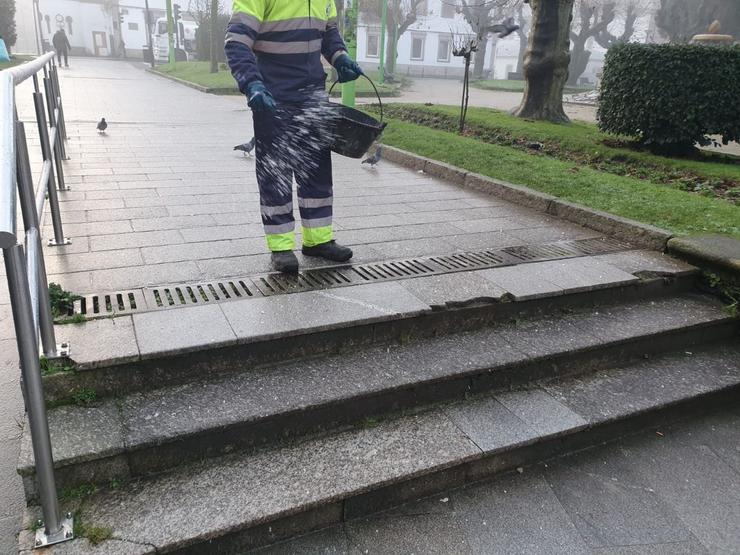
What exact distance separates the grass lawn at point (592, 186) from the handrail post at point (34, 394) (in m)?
4.48

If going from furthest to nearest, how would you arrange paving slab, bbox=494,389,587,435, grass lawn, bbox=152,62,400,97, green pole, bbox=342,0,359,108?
grass lawn, bbox=152,62,400,97
green pole, bbox=342,0,359,108
paving slab, bbox=494,389,587,435

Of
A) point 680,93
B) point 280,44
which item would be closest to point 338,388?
point 280,44

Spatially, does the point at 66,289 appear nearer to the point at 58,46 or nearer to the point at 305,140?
the point at 305,140

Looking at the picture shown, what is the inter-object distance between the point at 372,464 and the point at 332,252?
69.9 inches

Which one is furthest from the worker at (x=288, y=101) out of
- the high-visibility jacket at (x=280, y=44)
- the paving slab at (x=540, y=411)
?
the paving slab at (x=540, y=411)

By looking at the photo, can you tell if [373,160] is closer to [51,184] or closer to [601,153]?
[601,153]

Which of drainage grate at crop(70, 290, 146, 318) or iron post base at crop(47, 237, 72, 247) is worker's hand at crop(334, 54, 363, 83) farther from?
iron post base at crop(47, 237, 72, 247)

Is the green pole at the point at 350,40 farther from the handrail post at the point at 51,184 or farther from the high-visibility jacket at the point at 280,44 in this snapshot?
the high-visibility jacket at the point at 280,44

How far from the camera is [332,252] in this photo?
4.05 metres

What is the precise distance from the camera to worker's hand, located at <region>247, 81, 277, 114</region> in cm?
329

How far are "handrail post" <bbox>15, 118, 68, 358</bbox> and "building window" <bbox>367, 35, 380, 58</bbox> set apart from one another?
2104 inches

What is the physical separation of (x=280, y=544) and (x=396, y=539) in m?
0.46

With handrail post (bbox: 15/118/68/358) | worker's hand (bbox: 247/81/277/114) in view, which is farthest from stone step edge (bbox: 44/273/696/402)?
worker's hand (bbox: 247/81/277/114)

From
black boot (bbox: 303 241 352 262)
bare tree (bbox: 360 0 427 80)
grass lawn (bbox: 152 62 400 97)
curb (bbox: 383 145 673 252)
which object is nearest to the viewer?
black boot (bbox: 303 241 352 262)
